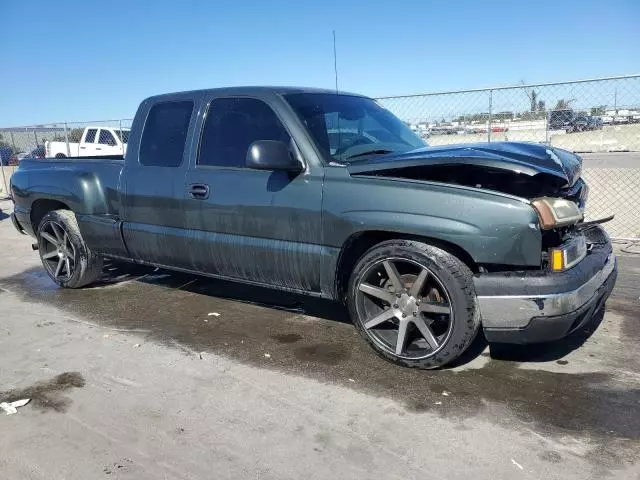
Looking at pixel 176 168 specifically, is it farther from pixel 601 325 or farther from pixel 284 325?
pixel 601 325

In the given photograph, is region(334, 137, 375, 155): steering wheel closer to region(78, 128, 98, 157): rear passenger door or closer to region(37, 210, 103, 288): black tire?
region(37, 210, 103, 288): black tire

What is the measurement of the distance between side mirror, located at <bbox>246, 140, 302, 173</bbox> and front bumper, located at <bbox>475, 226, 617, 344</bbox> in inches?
57.4

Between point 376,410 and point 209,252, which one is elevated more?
point 209,252

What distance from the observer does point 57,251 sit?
571cm

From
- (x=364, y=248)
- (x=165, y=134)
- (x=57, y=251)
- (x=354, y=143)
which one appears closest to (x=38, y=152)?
(x=57, y=251)

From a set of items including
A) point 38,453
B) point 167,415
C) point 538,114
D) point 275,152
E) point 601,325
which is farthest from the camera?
point 538,114

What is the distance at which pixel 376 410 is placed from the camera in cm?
304

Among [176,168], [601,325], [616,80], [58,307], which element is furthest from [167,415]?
[616,80]

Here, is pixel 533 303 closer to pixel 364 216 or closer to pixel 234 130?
pixel 364 216

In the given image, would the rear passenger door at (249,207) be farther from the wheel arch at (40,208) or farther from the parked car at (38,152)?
the parked car at (38,152)

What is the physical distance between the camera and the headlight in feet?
9.82

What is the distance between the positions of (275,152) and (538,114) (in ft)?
26.5

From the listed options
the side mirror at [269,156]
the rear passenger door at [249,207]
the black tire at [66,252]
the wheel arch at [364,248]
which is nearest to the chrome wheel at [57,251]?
the black tire at [66,252]

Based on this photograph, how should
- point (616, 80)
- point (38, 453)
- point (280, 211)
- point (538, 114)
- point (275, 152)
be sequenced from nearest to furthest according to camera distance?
point (38, 453) → point (275, 152) → point (280, 211) → point (616, 80) → point (538, 114)
